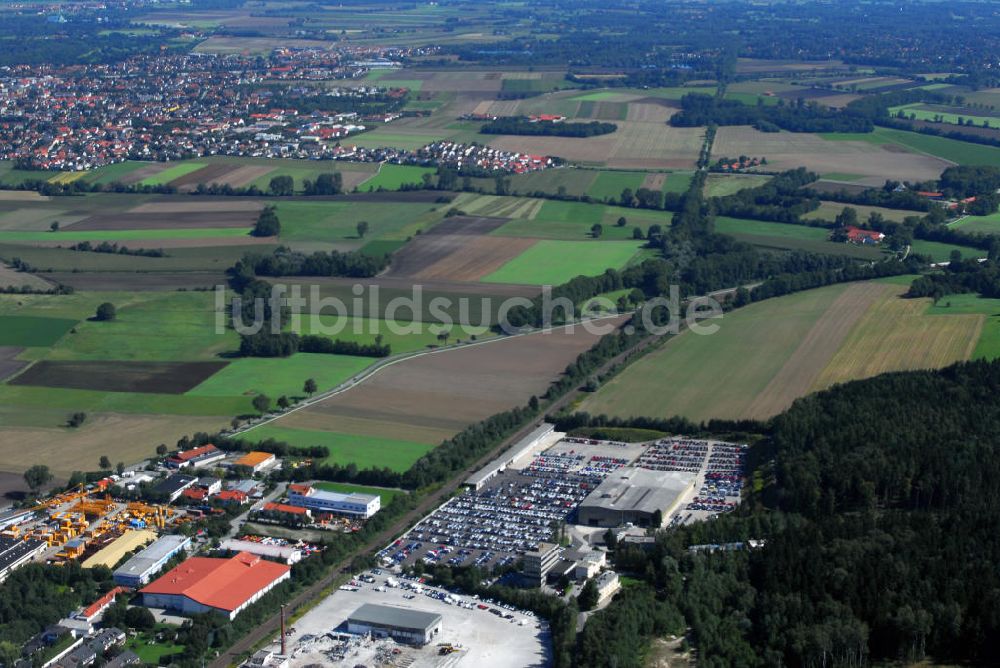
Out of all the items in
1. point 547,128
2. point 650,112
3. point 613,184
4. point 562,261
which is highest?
point 650,112

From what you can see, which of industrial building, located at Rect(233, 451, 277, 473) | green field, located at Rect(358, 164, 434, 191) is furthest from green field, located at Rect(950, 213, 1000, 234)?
industrial building, located at Rect(233, 451, 277, 473)

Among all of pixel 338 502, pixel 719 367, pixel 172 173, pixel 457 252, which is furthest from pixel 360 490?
pixel 172 173

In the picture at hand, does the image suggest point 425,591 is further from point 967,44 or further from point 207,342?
point 967,44

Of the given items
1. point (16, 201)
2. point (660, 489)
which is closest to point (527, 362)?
point (660, 489)

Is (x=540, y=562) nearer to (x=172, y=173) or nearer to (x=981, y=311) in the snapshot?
(x=981, y=311)

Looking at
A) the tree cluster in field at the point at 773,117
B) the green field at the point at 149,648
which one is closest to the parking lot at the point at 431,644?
the green field at the point at 149,648

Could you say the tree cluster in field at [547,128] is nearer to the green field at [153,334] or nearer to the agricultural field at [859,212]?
the agricultural field at [859,212]
